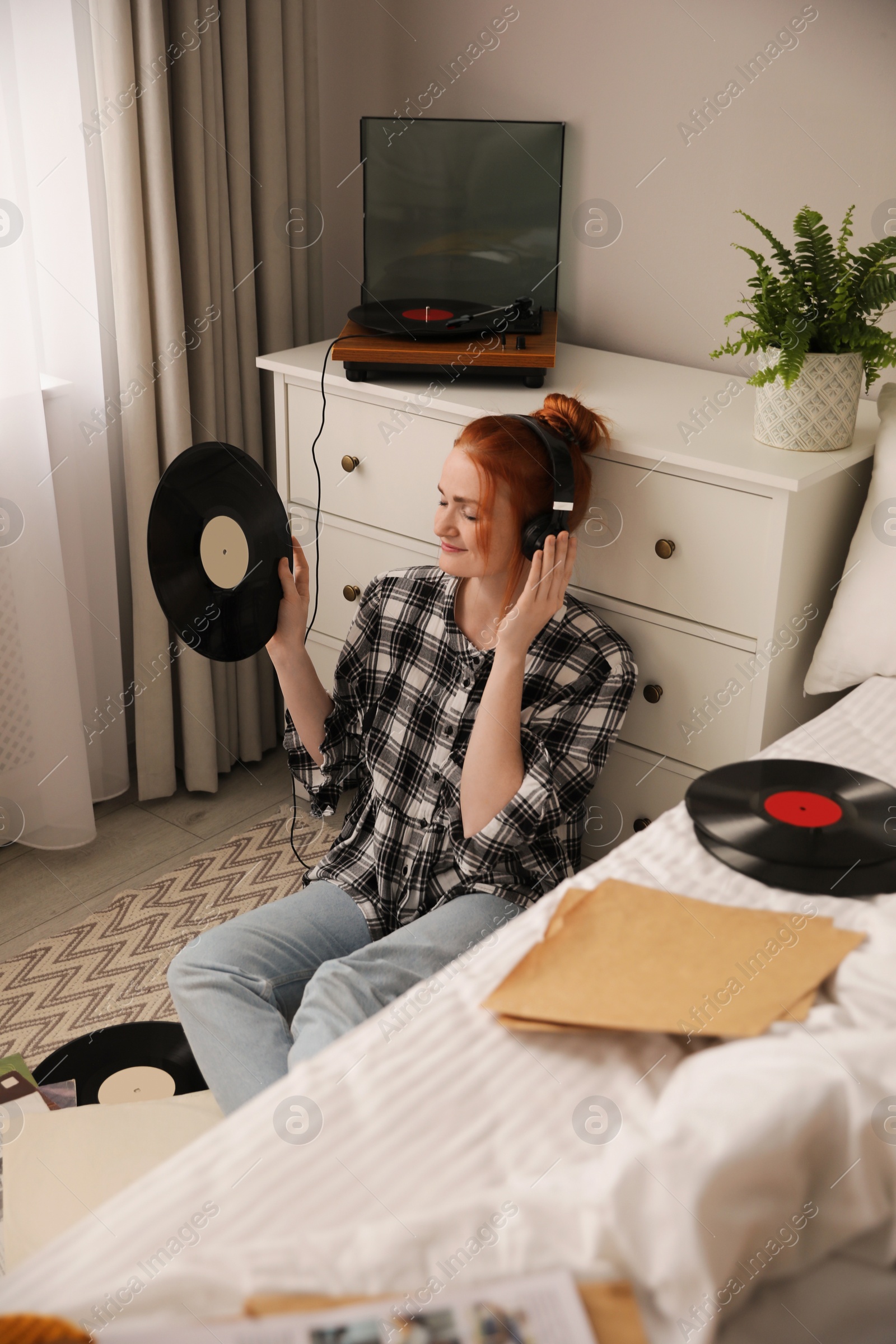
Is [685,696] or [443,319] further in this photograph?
[443,319]

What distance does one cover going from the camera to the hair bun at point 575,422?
1.47 metres

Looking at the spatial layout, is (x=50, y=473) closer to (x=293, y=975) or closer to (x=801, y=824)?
(x=293, y=975)

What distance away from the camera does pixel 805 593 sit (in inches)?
59.0

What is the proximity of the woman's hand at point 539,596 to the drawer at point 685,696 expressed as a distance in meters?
0.24

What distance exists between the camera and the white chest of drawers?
1.44 metres

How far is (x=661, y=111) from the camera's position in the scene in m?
1.81

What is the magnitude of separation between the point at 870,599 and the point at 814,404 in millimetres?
265

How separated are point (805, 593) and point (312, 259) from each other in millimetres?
1312

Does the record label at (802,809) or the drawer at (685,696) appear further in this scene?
the drawer at (685,696)

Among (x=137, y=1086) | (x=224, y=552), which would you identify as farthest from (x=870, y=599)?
(x=137, y=1086)

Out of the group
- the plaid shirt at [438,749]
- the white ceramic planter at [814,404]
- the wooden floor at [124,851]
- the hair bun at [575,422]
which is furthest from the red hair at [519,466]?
the wooden floor at [124,851]

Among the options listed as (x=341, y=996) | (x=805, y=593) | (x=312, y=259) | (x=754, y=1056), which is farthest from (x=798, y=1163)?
(x=312, y=259)

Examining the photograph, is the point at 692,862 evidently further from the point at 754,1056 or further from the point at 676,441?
the point at 676,441

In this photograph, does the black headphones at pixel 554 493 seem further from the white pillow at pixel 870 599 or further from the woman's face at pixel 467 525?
the white pillow at pixel 870 599
